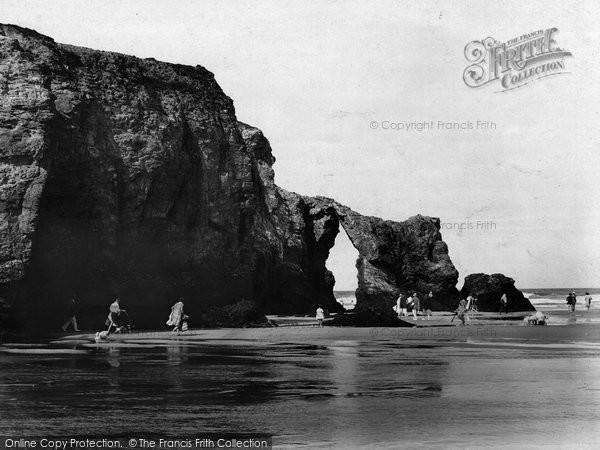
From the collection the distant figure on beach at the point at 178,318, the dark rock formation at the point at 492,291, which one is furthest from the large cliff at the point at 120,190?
the dark rock formation at the point at 492,291

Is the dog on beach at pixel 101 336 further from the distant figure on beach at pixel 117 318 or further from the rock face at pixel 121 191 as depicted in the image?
the rock face at pixel 121 191

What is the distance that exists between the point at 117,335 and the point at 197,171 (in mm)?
11986

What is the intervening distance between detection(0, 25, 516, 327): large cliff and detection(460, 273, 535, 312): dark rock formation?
2268 centimetres

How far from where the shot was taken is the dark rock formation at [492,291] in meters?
61.9

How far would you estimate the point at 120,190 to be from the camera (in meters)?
34.1

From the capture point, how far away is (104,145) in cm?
3353

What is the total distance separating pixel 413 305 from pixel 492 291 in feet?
64.3

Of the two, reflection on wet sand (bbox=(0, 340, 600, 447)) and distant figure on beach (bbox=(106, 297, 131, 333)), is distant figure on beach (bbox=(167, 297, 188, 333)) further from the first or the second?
reflection on wet sand (bbox=(0, 340, 600, 447))

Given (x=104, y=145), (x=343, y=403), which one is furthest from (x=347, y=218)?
(x=343, y=403)

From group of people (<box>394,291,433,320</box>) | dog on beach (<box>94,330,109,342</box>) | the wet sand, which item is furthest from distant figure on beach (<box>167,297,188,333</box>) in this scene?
group of people (<box>394,291,433,320</box>)

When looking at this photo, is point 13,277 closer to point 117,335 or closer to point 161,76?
point 117,335

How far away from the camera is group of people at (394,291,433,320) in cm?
4575

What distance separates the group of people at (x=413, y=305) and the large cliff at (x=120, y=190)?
830 cm

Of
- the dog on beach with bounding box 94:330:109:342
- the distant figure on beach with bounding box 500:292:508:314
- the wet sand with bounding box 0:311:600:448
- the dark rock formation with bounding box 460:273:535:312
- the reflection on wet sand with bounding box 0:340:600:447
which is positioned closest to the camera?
the wet sand with bounding box 0:311:600:448
